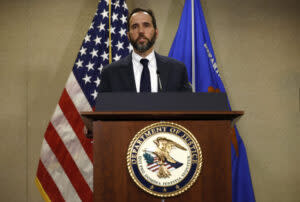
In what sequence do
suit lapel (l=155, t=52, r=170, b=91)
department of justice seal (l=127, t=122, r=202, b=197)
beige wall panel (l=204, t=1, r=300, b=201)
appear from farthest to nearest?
beige wall panel (l=204, t=1, r=300, b=201) < suit lapel (l=155, t=52, r=170, b=91) < department of justice seal (l=127, t=122, r=202, b=197)

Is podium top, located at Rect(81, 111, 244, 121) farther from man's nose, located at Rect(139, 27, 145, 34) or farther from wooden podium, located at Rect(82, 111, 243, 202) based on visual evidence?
man's nose, located at Rect(139, 27, 145, 34)

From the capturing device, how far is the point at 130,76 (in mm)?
1651

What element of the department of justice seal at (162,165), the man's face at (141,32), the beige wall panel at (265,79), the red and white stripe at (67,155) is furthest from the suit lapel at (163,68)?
the beige wall panel at (265,79)

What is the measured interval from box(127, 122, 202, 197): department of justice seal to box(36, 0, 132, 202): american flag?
64.2 inches

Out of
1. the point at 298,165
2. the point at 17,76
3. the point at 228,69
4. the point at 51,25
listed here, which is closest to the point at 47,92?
the point at 17,76

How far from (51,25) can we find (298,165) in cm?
304

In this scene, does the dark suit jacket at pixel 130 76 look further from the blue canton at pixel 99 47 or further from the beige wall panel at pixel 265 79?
the beige wall panel at pixel 265 79

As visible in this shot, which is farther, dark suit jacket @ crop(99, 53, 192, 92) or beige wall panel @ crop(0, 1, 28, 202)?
beige wall panel @ crop(0, 1, 28, 202)

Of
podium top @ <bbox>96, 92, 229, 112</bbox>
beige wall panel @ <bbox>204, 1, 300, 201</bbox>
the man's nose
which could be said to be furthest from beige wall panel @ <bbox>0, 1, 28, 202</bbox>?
podium top @ <bbox>96, 92, 229, 112</bbox>

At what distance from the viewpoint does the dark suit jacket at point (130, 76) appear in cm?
165

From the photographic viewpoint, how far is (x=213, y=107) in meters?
1.08

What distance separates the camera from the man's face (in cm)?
179

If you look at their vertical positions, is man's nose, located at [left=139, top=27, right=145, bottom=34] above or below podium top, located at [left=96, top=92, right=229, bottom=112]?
above

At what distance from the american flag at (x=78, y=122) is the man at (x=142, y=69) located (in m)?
0.79
